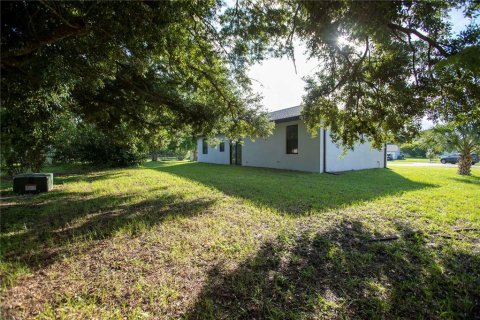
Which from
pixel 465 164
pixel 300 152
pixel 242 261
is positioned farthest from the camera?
pixel 300 152

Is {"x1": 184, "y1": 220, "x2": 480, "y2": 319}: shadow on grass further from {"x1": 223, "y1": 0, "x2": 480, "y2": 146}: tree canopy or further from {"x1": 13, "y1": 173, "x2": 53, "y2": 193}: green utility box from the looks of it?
{"x1": 13, "y1": 173, "x2": 53, "y2": 193}: green utility box

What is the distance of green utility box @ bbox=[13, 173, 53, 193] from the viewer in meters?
7.54

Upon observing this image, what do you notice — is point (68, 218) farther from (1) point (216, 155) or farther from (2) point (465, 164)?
(1) point (216, 155)

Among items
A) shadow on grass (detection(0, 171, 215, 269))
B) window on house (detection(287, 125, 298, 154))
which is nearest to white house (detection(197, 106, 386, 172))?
window on house (detection(287, 125, 298, 154))

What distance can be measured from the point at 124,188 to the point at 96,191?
848 millimetres

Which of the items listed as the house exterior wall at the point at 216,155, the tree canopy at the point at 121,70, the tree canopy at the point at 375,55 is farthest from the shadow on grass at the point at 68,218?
the house exterior wall at the point at 216,155

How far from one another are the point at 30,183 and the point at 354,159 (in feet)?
49.6

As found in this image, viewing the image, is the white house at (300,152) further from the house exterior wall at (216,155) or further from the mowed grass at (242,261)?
the mowed grass at (242,261)

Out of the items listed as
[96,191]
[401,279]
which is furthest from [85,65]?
[401,279]

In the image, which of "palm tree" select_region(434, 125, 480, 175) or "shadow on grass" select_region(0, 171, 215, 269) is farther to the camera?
"palm tree" select_region(434, 125, 480, 175)

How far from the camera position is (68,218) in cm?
491

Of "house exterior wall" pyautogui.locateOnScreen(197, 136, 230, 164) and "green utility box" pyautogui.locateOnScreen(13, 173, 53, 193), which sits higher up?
"house exterior wall" pyautogui.locateOnScreen(197, 136, 230, 164)

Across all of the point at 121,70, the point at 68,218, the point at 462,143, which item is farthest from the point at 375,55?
the point at 462,143

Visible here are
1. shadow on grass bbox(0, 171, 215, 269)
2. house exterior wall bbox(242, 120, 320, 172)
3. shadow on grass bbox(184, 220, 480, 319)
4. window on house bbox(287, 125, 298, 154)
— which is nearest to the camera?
shadow on grass bbox(184, 220, 480, 319)
